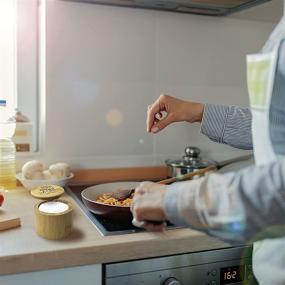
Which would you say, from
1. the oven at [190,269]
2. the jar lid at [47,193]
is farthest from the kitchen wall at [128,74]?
the oven at [190,269]

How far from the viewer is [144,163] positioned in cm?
144

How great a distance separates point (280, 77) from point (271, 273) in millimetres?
348

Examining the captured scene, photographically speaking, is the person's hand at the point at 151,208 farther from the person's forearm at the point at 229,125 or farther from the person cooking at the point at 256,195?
the person's forearm at the point at 229,125

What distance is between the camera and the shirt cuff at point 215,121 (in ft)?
3.24

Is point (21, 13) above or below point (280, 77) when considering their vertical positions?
above

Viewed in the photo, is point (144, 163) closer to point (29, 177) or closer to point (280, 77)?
point (29, 177)

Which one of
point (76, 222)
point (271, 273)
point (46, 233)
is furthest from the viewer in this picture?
point (76, 222)

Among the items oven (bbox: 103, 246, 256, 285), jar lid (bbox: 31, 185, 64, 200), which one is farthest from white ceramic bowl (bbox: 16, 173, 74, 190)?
oven (bbox: 103, 246, 256, 285)

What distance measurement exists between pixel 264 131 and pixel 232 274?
46 cm

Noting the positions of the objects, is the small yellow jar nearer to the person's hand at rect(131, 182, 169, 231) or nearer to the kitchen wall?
the person's hand at rect(131, 182, 169, 231)

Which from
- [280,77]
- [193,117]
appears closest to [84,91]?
[193,117]

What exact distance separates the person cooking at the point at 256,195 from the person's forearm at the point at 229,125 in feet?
0.90

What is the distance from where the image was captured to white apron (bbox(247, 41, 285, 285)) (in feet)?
2.03

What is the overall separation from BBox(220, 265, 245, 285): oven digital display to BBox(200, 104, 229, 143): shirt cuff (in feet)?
1.00
